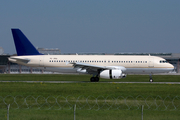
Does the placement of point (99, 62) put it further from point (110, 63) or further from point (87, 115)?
point (87, 115)

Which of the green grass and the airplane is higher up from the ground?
the airplane

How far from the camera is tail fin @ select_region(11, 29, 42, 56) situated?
141 feet

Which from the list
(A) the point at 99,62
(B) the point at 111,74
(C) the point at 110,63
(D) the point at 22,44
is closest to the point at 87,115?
(B) the point at 111,74

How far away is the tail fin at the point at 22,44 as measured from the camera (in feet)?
141

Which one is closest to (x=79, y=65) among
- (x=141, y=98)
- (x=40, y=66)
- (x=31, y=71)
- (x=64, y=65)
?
(x=64, y=65)

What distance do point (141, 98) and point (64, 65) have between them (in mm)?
20770

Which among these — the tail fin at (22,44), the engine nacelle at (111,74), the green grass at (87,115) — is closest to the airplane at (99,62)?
the tail fin at (22,44)

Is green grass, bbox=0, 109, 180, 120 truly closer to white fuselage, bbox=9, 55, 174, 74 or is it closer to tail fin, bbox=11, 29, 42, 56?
white fuselage, bbox=9, 55, 174, 74

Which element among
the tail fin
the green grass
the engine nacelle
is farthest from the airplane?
the green grass

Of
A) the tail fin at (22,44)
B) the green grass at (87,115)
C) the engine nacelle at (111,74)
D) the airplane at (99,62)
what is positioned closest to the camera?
the green grass at (87,115)

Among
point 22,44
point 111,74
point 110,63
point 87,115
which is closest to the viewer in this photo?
point 87,115

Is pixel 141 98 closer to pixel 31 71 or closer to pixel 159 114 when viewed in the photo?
pixel 159 114

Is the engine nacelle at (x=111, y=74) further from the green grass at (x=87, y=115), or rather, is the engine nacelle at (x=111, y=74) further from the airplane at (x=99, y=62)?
the green grass at (x=87, y=115)

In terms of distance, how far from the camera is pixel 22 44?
43156mm
